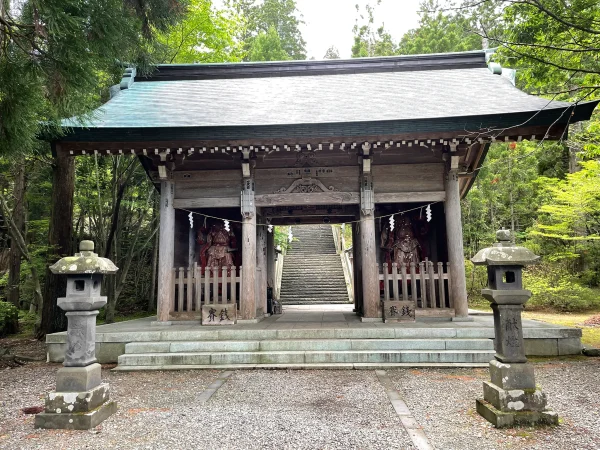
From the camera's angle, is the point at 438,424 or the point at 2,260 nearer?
the point at 438,424

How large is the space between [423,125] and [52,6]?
5.60 m

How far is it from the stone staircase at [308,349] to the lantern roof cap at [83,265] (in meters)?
2.58

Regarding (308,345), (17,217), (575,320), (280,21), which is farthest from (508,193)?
(280,21)

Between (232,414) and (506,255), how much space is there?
3216 millimetres

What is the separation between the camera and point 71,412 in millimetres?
3658

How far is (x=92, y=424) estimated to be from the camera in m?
3.62

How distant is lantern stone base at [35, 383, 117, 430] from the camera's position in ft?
11.8

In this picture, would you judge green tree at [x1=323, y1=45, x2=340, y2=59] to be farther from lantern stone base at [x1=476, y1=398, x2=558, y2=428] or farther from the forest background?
lantern stone base at [x1=476, y1=398, x2=558, y2=428]

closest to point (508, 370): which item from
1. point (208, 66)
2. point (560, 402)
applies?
point (560, 402)

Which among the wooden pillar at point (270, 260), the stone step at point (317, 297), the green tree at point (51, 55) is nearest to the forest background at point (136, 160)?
the green tree at point (51, 55)

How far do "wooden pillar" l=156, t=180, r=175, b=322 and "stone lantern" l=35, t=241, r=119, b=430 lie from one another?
3.52 metres

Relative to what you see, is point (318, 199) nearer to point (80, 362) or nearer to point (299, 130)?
point (299, 130)

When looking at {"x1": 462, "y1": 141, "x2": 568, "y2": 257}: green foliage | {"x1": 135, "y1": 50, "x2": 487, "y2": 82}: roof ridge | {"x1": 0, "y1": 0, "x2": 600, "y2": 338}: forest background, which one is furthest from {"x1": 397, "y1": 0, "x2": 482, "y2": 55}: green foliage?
{"x1": 135, "y1": 50, "x2": 487, "y2": 82}: roof ridge

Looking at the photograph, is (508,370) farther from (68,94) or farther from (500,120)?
(68,94)
